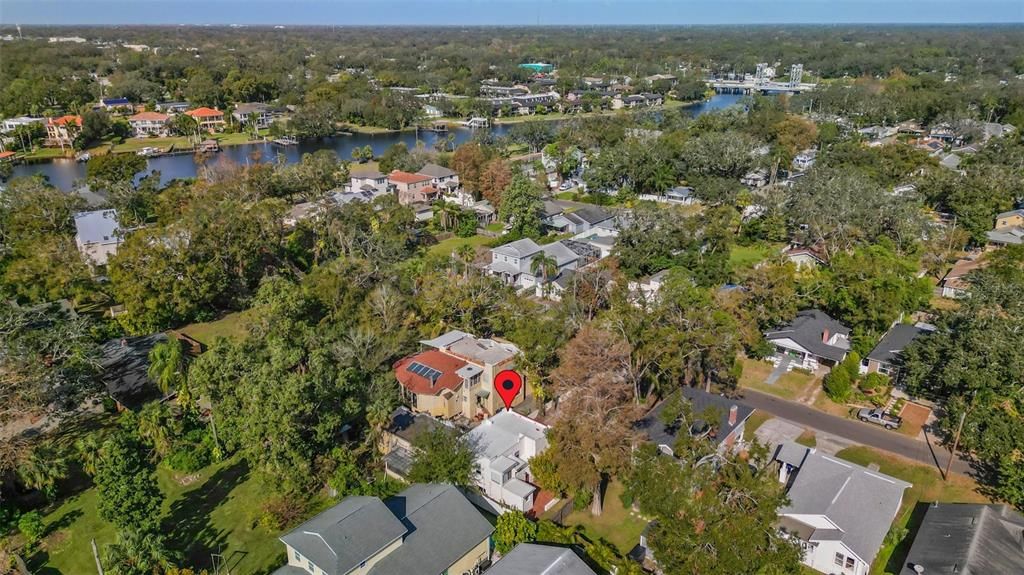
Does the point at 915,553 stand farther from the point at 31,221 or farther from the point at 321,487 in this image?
the point at 31,221

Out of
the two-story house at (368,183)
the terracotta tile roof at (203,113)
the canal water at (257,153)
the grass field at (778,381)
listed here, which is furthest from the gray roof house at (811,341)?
the terracotta tile roof at (203,113)

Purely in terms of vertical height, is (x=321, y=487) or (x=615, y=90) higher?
(x=615, y=90)

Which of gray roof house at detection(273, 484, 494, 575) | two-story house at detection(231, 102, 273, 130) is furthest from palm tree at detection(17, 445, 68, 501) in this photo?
two-story house at detection(231, 102, 273, 130)

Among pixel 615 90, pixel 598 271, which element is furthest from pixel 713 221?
pixel 615 90

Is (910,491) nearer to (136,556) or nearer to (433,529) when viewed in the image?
(433,529)

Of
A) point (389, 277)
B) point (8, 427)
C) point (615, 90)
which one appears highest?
point (615, 90)

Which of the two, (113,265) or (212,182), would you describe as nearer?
(113,265)
